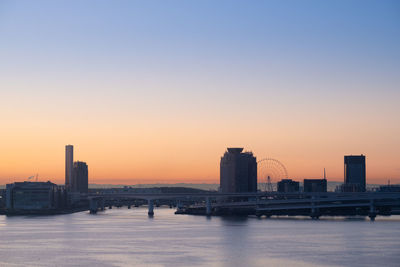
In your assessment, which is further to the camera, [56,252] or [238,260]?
[56,252]

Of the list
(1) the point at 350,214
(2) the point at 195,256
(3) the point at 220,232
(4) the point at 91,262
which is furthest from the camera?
(1) the point at 350,214

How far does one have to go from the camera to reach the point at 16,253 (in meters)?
77.6

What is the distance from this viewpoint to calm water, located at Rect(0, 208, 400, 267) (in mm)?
70438

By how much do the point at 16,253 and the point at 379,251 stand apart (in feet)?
125

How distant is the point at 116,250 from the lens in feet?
266

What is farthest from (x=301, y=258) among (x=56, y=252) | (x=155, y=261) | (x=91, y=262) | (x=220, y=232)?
(x=220, y=232)

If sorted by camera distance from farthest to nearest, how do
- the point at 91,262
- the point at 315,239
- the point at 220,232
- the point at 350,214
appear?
the point at 350,214 → the point at 220,232 → the point at 315,239 → the point at 91,262

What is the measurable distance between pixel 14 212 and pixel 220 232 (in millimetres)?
99081

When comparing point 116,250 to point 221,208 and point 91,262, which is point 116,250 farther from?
point 221,208

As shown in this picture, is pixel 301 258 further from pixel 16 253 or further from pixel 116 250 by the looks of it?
pixel 16 253

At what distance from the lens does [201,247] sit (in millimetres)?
84312

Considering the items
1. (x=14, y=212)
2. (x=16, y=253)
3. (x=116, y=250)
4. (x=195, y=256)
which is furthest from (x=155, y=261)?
(x=14, y=212)

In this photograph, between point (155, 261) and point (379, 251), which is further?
point (379, 251)

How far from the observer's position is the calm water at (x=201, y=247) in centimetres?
7044
